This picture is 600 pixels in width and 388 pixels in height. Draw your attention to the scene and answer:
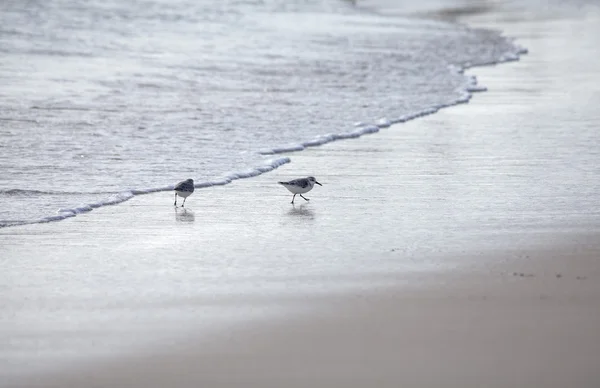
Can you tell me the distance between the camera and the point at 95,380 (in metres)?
5.04

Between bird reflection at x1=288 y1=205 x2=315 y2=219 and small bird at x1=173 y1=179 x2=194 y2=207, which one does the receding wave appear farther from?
bird reflection at x1=288 y1=205 x2=315 y2=219

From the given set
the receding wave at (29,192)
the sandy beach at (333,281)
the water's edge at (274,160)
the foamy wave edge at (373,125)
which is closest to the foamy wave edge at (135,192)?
the water's edge at (274,160)

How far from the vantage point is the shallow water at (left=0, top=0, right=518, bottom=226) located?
32.5ft

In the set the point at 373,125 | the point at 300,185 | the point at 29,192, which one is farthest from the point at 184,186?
the point at 373,125

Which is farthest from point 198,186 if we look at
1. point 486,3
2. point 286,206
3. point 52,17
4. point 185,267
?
point 486,3

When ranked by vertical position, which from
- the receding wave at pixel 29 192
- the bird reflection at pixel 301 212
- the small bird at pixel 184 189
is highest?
the receding wave at pixel 29 192

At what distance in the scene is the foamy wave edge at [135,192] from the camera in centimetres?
817

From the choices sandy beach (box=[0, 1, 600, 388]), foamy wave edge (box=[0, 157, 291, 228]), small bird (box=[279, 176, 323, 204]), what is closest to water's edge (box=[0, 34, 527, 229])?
foamy wave edge (box=[0, 157, 291, 228])

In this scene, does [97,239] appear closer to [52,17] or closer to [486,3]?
[52,17]

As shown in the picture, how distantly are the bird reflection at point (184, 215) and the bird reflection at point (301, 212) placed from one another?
73 cm

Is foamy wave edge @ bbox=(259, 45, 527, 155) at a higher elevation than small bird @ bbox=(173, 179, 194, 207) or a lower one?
higher

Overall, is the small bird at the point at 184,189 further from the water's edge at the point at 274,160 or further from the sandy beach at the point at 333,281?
the water's edge at the point at 274,160

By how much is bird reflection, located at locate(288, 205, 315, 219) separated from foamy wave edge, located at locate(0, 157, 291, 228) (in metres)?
1.09

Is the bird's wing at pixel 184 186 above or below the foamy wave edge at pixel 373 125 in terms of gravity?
below
